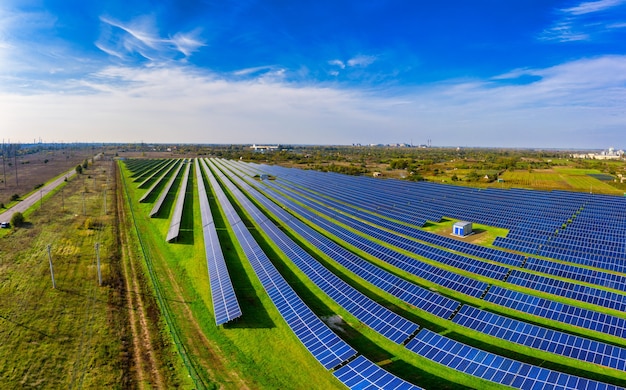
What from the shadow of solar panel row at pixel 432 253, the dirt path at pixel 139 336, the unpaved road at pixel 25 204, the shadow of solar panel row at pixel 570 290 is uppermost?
the unpaved road at pixel 25 204

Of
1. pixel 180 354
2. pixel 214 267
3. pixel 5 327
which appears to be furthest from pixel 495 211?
pixel 5 327

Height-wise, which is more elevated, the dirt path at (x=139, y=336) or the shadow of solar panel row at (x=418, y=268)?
the shadow of solar panel row at (x=418, y=268)

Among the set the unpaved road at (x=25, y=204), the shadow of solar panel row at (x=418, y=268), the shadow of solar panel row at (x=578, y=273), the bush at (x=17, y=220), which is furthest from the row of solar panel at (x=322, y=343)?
the unpaved road at (x=25, y=204)

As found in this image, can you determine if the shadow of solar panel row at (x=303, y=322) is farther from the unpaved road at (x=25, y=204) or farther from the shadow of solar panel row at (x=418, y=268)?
the unpaved road at (x=25, y=204)

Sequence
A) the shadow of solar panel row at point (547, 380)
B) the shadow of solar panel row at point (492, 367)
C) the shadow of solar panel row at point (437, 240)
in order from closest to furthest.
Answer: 1. the shadow of solar panel row at point (547, 380)
2. the shadow of solar panel row at point (492, 367)
3. the shadow of solar panel row at point (437, 240)

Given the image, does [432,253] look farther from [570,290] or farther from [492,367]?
[492,367]

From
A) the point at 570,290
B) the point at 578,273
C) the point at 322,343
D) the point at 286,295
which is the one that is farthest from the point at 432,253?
the point at 322,343
